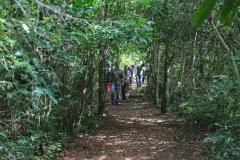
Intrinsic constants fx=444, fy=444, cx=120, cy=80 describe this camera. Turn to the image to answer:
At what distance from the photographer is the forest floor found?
376 inches

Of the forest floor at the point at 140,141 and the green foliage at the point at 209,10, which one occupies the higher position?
the green foliage at the point at 209,10

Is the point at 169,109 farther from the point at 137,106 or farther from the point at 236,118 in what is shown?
the point at 236,118

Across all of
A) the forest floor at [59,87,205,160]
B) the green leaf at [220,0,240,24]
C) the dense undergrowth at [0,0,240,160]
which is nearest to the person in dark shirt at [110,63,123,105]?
the dense undergrowth at [0,0,240,160]

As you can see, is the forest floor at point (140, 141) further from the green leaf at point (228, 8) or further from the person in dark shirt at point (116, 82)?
the green leaf at point (228, 8)

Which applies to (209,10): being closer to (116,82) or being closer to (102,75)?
(102,75)

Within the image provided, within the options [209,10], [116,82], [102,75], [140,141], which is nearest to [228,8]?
[209,10]

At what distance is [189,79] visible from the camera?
1394 cm

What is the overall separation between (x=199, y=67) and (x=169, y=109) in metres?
3.60

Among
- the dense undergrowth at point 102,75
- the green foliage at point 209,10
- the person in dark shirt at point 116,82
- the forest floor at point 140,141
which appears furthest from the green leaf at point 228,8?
the person in dark shirt at point 116,82

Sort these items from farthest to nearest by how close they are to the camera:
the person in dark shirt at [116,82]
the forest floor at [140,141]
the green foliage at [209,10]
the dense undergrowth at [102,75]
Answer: the person in dark shirt at [116,82] → the forest floor at [140,141] → the dense undergrowth at [102,75] → the green foliage at [209,10]

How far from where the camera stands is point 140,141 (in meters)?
10.9

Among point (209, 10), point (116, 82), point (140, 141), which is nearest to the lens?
point (209, 10)

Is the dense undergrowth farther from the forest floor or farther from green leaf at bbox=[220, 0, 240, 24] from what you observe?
green leaf at bbox=[220, 0, 240, 24]

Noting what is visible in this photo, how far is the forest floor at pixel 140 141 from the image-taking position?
956 cm
